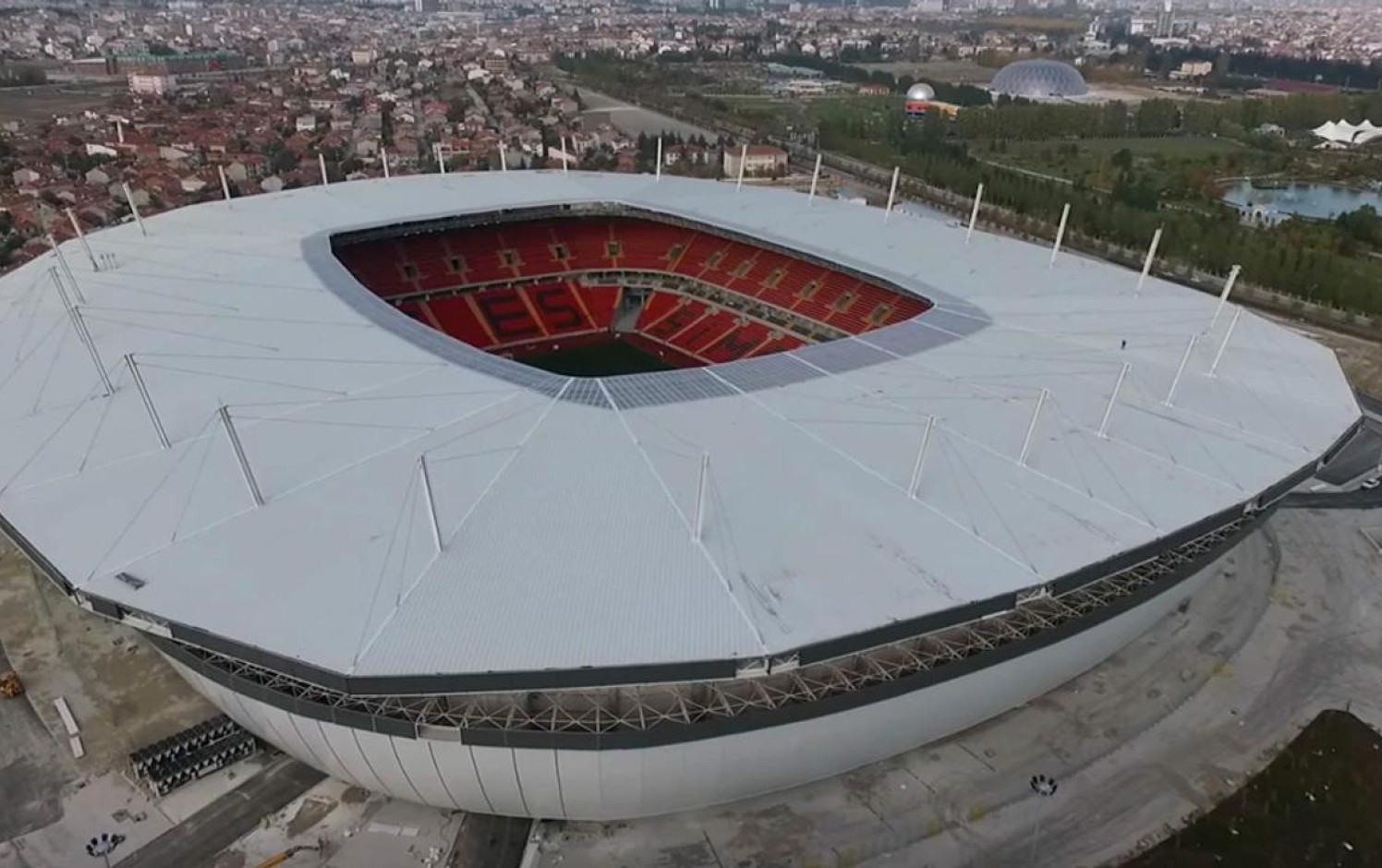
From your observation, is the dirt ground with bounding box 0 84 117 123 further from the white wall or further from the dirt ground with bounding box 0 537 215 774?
the white wall

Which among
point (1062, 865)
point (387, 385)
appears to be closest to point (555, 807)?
point (1062, 865)

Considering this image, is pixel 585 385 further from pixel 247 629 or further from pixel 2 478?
pixel 2 478

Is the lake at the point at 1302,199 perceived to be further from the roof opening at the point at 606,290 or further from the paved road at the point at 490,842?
the paved road at the point at 490,842

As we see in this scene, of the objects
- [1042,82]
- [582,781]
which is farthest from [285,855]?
[1042,82]

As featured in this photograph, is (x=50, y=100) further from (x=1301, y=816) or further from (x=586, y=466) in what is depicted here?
(x=1301, y=816)

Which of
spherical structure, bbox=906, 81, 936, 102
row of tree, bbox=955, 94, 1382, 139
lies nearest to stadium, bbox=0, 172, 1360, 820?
row of tree, bbox=955, 94, 1382, 139

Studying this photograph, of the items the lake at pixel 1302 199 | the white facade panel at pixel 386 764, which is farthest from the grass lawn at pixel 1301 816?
the lake at pixel 1302 199

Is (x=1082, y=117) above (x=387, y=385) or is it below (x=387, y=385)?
below
